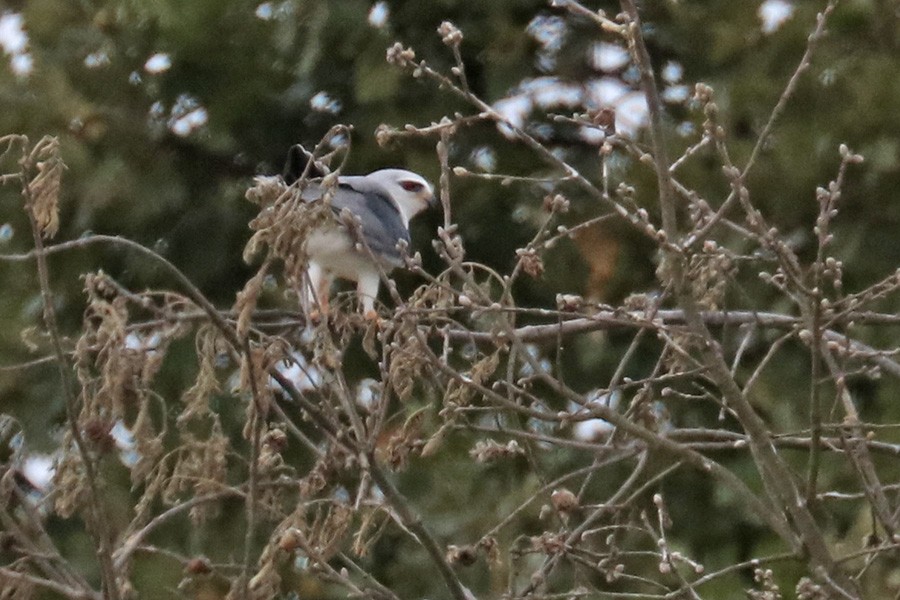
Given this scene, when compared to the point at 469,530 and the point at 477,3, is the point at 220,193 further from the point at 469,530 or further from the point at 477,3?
the point at 469,530

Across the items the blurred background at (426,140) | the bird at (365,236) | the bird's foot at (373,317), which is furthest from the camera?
the blurred background at (426,140)

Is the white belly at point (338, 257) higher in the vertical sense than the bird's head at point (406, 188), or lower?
higher

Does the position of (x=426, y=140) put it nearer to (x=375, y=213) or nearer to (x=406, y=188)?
(x=406, y=188)

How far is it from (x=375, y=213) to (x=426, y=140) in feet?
3.60

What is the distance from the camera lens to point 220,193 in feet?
18.0

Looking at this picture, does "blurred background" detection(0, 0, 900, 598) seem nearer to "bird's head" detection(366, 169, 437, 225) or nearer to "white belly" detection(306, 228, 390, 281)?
"bird's head" detection(366, 169, 437, 225)

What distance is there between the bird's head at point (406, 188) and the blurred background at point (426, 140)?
0.25 meters

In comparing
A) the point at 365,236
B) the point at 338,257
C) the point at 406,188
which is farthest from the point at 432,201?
the point at 365,236

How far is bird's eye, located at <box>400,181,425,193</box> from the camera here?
498cm

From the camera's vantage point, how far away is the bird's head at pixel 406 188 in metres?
4.93

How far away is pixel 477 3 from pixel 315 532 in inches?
119

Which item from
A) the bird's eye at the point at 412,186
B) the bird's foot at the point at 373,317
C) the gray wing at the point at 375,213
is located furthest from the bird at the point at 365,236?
the bird's foot at the point at 373,317

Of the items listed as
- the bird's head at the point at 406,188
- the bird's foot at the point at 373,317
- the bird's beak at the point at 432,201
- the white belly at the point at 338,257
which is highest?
the bird's foot at the point at 373,317

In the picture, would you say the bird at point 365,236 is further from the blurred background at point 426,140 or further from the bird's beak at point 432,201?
the blurred background at point 426,140
